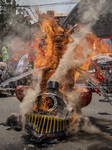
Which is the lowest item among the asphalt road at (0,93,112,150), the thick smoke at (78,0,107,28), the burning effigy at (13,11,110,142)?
the asphalt road at (0,93,112,150)

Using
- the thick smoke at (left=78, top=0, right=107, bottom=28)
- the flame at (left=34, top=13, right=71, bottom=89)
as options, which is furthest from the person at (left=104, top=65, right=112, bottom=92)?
the flame at (left=34, top=13, right=71, bottom=89)

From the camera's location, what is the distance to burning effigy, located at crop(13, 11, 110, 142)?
5316 millimetres

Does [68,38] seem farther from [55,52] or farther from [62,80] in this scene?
[62,80]

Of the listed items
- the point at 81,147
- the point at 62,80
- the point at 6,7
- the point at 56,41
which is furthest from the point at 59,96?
the point at 6,7

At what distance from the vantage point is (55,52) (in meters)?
6.34

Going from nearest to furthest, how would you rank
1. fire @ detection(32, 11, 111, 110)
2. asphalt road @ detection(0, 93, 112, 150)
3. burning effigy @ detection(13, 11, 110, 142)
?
asphalt road @ detection(0, 93, 112, 150)
burning effigy @ detection(13, 11, 110, 142)
fire @ detection(32, 11, 111, 110)

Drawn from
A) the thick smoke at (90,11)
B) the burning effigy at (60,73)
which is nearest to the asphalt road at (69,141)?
the burning effigy at (60,73)

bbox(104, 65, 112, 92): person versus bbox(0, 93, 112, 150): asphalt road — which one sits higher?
bbox(104, 65, 112, 92): person

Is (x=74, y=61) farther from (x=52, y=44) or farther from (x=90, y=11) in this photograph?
(x=90, y=11)

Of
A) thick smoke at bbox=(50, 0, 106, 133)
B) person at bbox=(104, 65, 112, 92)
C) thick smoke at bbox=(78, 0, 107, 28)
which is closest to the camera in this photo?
thick smoke at bbox=(50, 0, 106, 133)

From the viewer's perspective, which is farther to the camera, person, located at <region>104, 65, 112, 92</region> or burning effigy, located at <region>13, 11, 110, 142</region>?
person, located at <region>104, 65, 112, 92</region>

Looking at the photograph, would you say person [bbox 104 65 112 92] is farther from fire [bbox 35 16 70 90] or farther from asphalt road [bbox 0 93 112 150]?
fire [bbox 35 16 70 90]

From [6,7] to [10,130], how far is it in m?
8.14

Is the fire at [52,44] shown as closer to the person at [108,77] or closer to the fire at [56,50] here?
the fire at [56,50]
